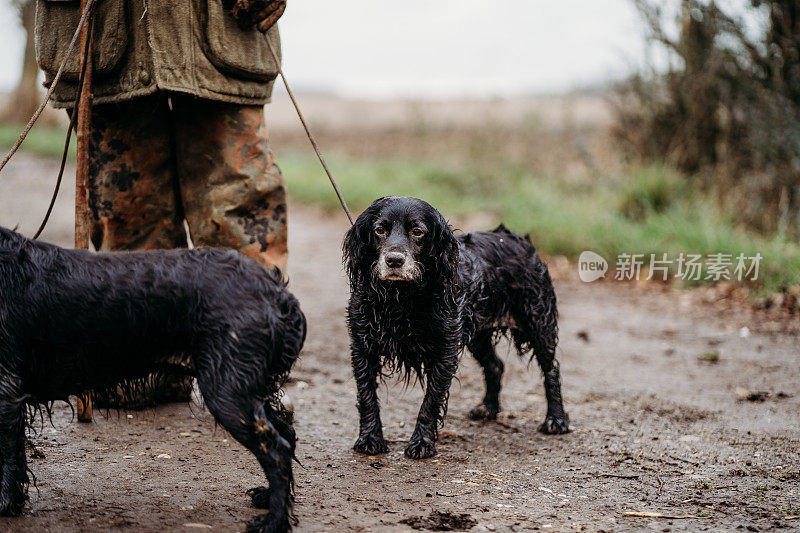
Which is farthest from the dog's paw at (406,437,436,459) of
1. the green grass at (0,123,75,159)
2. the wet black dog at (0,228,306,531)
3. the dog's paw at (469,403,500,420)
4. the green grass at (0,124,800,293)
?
the green grass at (0,123,75,159)

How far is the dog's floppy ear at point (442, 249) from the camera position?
3.35 metres

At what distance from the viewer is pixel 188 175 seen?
12.4 ft

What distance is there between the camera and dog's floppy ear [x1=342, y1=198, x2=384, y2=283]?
11.2ft

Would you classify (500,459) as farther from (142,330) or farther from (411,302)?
(142,330)

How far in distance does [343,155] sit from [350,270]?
527 inches

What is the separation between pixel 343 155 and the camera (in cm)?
1659

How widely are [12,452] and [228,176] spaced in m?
1.68

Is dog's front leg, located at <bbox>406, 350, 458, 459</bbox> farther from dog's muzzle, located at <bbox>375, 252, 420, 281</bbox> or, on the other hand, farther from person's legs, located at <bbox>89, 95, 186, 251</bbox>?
person's legs, located at <bbox>89, 95, 186, 251</bbox>

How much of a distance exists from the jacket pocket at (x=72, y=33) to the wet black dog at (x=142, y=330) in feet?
4.11

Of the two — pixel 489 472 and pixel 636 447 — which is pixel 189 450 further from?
pixel 636 447

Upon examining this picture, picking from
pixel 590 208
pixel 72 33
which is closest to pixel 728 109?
pixel 590 208

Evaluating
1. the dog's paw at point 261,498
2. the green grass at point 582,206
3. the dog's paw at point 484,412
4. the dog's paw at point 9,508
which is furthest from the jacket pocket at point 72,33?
the green grass at point 582,206

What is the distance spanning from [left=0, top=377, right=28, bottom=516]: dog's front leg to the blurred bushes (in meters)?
7.30

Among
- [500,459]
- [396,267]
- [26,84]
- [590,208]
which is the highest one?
[26,84]
